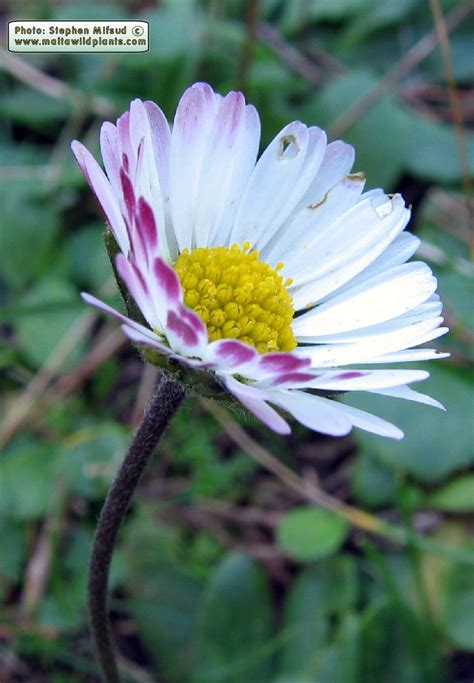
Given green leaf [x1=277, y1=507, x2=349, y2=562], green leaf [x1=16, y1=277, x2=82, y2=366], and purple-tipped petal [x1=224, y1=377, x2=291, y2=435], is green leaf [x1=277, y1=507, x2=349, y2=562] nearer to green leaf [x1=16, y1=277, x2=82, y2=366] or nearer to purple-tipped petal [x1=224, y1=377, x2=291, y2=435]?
green leaf [x1=16, y1=277, x2=82, y2=366]

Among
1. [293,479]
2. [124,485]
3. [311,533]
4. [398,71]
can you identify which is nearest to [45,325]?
[293,479]

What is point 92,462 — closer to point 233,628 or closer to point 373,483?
point 233,628

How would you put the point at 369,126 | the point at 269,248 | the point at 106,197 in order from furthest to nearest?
the point at 369,126 → the point at 269,248 → the point at 106,197

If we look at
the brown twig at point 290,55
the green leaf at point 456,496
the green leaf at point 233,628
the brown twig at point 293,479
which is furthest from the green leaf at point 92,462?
the brown twig at point 290,55

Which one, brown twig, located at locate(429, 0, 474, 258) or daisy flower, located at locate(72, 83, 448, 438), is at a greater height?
brown twig, located at locate(429, 0, 474, 258)

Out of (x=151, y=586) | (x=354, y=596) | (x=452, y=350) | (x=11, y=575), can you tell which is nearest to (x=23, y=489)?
(x=11, y=575)

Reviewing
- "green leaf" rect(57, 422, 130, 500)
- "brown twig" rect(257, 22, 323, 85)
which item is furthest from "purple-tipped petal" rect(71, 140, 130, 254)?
"brown twig" rect(257, 22, 323, 85)
